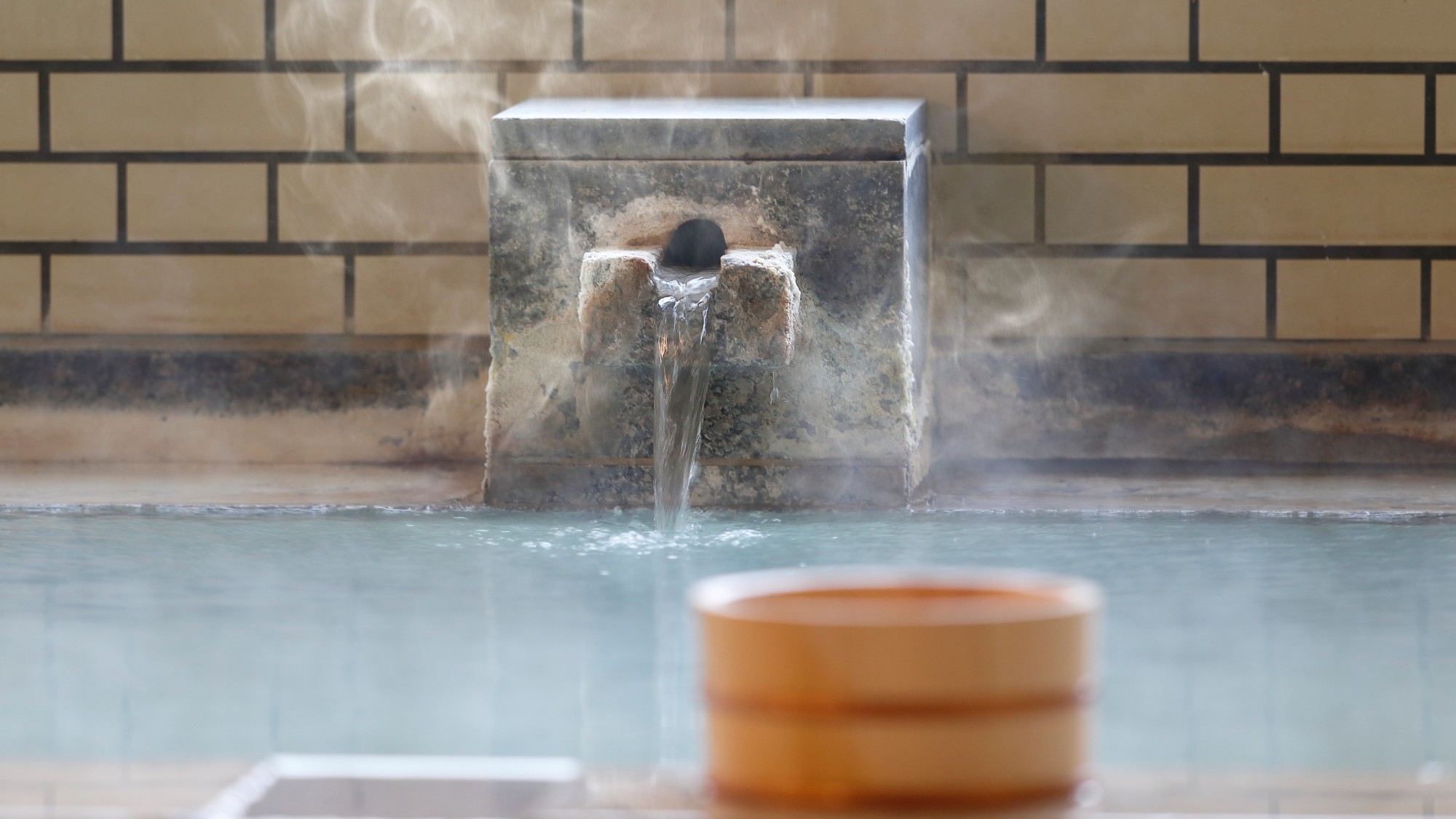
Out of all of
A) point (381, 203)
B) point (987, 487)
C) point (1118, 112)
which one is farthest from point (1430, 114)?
point (381, 203)

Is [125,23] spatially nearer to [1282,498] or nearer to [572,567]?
[572,567]

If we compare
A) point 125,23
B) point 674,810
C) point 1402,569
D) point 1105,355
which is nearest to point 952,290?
point 1105,355

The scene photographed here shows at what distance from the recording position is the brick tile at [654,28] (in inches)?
238

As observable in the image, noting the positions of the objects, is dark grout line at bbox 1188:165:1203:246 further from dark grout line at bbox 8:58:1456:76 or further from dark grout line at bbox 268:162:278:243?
dark grout line at bbox 268:162:278:243

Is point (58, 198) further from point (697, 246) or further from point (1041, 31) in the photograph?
point (1041, 31)

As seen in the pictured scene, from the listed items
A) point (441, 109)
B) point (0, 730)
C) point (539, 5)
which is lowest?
point (0, 730)

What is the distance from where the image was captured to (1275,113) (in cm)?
591

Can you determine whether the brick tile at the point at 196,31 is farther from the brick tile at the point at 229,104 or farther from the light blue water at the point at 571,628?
the light blue water at the point at 571,628

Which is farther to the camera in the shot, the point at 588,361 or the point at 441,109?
the point at 441,109

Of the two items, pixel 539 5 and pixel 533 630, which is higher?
pixel 539 5

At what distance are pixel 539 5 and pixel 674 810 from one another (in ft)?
15.9

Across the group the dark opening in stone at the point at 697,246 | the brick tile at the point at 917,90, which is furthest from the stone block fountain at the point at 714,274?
the brick tile at the point at 917,90

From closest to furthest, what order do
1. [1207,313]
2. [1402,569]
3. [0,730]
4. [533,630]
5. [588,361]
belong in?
[0,730], [533,630], [1402,569], [588,361], [1207,313]

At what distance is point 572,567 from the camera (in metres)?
3.81
